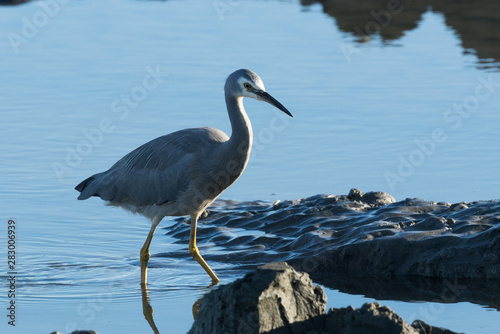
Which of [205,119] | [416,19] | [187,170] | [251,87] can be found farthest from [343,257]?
[416,19]

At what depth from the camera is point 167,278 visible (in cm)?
880

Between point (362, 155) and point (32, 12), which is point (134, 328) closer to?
point (362, 155)

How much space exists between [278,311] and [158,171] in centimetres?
348

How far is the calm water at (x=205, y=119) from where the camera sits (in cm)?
855

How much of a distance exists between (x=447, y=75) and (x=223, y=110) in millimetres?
4588

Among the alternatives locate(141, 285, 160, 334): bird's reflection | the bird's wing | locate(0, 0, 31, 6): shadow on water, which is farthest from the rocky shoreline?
locate(0, 0, 31, 6): shadow on water

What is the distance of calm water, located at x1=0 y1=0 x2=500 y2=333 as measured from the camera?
855 centimetres

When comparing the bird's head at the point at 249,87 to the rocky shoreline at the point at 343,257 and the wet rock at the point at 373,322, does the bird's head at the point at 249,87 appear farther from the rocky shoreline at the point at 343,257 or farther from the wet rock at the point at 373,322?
the wet rock at the point at 373,322

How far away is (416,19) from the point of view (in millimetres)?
22156

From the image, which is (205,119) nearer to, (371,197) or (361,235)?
(371,197)

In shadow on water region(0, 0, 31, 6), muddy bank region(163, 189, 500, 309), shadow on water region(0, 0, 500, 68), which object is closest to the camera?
muddy bank region(163, 189, 500, 309)

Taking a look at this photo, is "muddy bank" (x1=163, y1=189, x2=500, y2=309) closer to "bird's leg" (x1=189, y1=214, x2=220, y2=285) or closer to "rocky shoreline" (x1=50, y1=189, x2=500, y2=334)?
"rocky shoreline" (x1=50, y1=189, x2=500, y2=334)

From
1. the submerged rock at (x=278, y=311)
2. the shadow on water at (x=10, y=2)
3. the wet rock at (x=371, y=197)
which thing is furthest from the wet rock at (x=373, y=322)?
the shadow on water at (x=10, y=2)

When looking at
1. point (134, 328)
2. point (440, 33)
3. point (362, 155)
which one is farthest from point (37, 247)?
point (440, 33)
